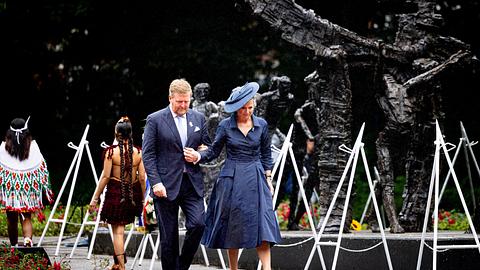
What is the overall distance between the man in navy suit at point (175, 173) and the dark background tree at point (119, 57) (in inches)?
636

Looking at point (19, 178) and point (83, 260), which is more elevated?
point (19, 178)

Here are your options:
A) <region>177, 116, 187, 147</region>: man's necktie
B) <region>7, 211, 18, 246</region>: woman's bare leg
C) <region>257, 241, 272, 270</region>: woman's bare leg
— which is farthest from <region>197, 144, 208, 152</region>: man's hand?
<region>7, 211, 18, 246</region>: woman's bare leg

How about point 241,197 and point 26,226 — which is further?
point 26,226

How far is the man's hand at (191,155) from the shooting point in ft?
33.7

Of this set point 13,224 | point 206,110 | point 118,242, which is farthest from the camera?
point 206,110

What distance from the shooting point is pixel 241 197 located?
1046cm

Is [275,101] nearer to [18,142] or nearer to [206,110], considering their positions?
[206,110]

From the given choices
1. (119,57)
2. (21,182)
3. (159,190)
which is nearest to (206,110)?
(21,182)

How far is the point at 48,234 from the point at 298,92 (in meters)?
8.48

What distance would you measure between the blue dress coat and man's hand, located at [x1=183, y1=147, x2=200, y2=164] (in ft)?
0.38

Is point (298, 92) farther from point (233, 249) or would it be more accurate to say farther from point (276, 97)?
point (233, 249)

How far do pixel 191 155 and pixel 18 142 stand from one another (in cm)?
510

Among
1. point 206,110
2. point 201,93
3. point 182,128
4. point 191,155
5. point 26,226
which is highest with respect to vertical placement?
point 201,93

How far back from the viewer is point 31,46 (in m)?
27.8
